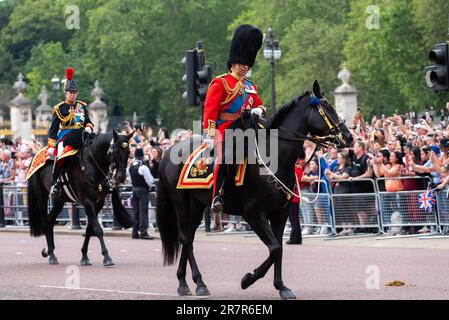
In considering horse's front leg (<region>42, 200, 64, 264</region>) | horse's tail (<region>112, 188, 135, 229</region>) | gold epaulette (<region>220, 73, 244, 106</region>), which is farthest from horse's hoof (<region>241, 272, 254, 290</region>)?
horse's tail (<region>112, 188, 135, 229</region>)

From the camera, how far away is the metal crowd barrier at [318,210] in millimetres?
23188

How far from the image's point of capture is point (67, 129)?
63.2 feet

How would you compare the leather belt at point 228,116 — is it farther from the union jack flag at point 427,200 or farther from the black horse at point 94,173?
the union jack flag at point 427,200

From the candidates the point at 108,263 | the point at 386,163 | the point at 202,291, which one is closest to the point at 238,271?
the point at 108,263

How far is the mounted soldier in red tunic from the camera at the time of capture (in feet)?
44.6

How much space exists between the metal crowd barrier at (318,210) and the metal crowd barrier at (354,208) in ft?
0.49

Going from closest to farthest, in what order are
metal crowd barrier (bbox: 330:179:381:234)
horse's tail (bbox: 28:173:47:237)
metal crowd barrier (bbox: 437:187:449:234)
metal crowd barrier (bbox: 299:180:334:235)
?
horse's tail (bbox: 28:173:47:237)
metal crowd barrier (bbox: 437:187:449:234)
metal crowd barrier (bbox: 330:179:381:234)
metal crowd barrier (bbox: 299:180:334:235)

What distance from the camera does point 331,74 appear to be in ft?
229

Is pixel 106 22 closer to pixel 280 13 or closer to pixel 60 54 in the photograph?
pixel 60 54

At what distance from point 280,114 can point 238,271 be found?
154 inches

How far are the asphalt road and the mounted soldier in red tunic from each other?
1.38m

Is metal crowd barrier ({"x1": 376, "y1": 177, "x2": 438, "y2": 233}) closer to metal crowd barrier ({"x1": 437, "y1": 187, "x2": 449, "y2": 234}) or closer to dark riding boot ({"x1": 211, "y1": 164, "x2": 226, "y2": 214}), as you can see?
metal crowd barrier ({"x1": 437, "y1": 187, "x2": 449, "y2": 234})
